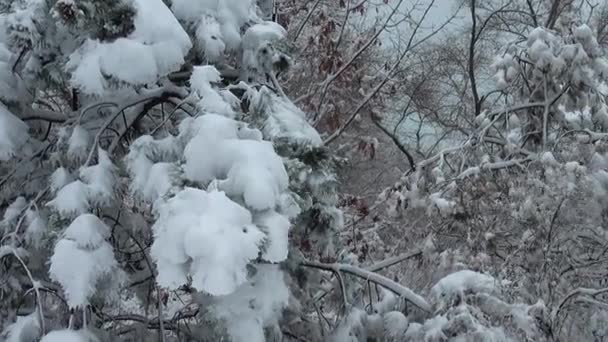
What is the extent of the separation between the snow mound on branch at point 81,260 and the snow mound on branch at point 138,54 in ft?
1.97

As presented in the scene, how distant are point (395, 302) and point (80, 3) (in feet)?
7.73

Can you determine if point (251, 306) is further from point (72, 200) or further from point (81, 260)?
point (72, 200)

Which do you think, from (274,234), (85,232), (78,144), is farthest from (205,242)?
(78,144)

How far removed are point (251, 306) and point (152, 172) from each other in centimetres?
74

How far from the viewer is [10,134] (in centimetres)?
382

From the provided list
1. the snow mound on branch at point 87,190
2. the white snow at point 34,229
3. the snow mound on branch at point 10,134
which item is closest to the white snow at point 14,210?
the white snow at point 34,229

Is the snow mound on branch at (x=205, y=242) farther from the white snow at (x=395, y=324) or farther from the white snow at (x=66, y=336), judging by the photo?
the white snow at (x=395, y=324)

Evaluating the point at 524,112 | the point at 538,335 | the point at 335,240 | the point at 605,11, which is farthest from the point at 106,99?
the point at 605,11

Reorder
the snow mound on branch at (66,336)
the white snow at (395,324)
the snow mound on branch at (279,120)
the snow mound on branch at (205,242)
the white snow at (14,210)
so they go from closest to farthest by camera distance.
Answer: the snow mound on branch at (205,242) < the snow mound on branch at (66,336) < the snow mound on branch at (279,120) < the white snow at (14,210) < the white snow at (395,324)

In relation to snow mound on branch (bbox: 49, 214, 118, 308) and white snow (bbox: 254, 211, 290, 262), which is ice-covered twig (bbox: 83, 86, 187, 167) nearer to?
snow mound on branch (bbox: 49, 214, 118, 308)

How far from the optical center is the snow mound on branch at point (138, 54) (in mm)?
3373

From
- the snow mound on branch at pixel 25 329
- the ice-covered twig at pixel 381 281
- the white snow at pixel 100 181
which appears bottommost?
the snow mound on branch at pixel 25 329

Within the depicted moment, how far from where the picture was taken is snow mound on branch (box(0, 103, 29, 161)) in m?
3.76

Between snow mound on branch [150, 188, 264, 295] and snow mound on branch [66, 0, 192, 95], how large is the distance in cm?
82
